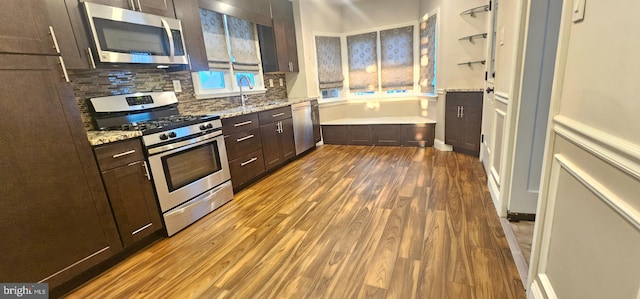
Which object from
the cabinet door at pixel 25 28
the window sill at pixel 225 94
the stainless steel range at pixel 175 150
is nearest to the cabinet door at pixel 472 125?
the window sill at pixel 225 94

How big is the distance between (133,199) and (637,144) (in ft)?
8.07

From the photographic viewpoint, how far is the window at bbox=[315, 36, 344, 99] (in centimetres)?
469

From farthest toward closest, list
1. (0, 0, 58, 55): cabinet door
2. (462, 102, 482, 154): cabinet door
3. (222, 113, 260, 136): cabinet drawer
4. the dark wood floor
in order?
1. (462, 102, 482, 154): cabinet door
2. (222, 113, 260, 136): cabinet drawer
3. the dark wood floor
4. (0, 0, 58, 55): cabinet door

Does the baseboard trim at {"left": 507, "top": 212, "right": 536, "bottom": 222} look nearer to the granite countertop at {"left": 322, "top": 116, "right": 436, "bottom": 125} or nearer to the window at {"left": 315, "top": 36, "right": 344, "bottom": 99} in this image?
the granite countertop at {"left": 322, "top": 116, "right": 436, "bottom": 125}

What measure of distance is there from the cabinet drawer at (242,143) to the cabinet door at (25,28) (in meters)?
1.43

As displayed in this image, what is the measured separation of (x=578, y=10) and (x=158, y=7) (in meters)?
2.76

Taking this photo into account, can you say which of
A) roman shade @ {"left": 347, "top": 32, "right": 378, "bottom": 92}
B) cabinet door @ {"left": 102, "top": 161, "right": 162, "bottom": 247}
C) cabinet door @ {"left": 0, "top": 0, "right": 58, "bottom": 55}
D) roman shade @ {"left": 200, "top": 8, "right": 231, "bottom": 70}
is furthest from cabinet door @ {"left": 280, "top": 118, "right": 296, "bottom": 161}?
cabinet door @ {"left": 0, "top": 0, "right": 58, "bottom": 55}

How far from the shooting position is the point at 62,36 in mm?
1738

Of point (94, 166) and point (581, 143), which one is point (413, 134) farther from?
point (94, 166)

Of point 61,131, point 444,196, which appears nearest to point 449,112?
point 444,196

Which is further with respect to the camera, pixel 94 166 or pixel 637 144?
pixel 94 166

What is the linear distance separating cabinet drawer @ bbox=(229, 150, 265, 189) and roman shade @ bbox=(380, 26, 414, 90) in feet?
9.75

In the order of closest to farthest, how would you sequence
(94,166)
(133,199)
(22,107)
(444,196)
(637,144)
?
1. (637,144)
2. (22,107)
3. (94,166)
4. (133,199)
5. (444,196)

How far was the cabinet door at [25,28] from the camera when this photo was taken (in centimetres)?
132
